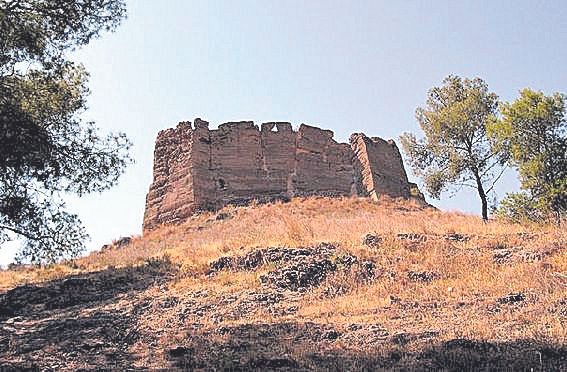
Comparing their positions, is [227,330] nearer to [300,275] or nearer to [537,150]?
[300,275]

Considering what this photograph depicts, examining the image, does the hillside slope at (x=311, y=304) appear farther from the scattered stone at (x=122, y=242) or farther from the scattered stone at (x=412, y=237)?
the scattered stone at (x=122, y=242)

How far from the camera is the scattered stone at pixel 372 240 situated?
506 inches

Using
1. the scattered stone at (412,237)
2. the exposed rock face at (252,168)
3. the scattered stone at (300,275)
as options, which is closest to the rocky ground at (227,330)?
the scattered stone at (300,275)

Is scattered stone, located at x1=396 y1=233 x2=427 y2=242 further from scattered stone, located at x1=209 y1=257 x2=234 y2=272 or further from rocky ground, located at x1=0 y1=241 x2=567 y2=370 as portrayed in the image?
scattered stone, located at x1=209 y1=257 x2=234 y2=272

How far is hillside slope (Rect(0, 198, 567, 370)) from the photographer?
281 inches

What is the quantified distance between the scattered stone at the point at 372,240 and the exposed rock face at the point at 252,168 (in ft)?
35.8

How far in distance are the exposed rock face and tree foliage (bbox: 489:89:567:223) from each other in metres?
8.60

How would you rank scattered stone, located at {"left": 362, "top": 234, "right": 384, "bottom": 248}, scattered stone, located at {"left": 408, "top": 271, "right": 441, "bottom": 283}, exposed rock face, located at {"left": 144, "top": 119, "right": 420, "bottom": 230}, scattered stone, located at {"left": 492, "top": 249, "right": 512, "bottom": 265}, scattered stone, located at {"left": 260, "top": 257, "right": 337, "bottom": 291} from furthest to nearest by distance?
1. exposed rock face, located at {"left": 144, "top": 119, "right": 420, "bottom": 230}
2. scattered stone, located at {"left": 362, "top": 234, "right": 384, "bottom": 248}
3. scattered stone, located at {"left": 492, "top": 249, "right": 512, "bottom": 265}
4. scattered stone, located at {"left": 260, "top": 257, "right": 337, "bottom": 291}
5. scattered stone, located at {"left": 408, "top": 271, "right": 441, "bottom": 283}

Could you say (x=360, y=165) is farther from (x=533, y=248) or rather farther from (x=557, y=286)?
(x=557, y=286)

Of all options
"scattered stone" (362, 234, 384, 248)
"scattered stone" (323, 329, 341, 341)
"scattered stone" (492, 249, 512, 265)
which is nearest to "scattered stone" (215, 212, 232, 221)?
"scattered stone" (362, 234, 384, 248)

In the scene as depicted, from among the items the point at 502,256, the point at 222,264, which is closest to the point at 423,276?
the point at 502,256

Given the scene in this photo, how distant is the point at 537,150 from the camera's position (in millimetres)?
16516

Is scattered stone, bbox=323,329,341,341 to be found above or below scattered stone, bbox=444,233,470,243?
below

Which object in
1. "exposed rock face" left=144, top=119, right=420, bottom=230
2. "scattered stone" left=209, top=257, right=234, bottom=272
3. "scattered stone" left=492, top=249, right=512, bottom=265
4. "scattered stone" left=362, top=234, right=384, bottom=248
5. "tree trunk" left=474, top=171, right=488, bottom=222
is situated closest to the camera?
"scattered stone" left=492, top=249, right=512, bottom=265
